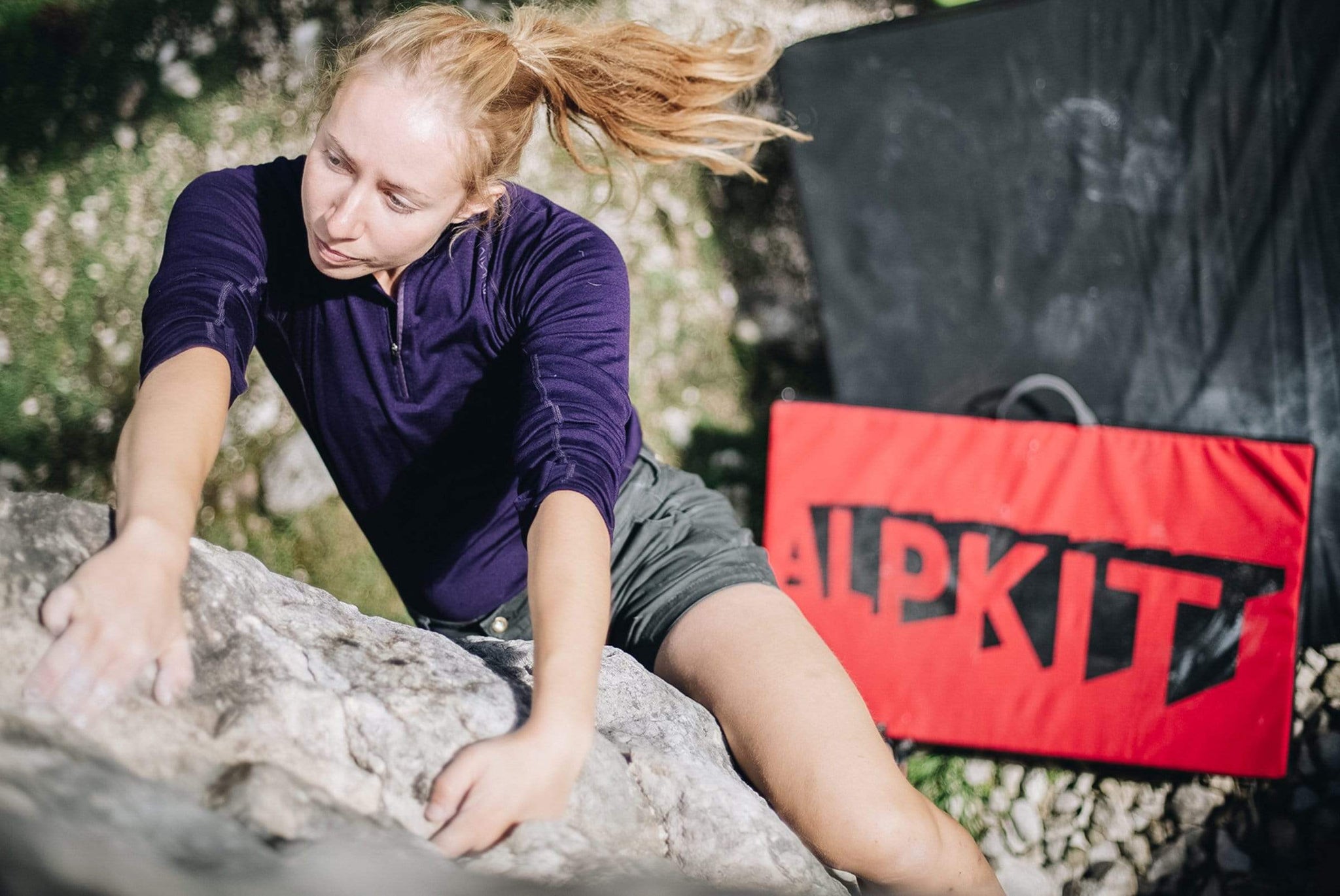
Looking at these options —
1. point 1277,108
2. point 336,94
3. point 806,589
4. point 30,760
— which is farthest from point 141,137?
point 1277,108

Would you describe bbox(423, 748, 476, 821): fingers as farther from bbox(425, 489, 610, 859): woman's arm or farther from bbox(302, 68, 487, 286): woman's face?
bbox(302, 68, 487, 286): woman's face

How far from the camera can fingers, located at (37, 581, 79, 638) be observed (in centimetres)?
142

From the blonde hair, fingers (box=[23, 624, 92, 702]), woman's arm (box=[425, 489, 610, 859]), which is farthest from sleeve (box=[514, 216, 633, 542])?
fingers (box=[23, 624, 92, 702])

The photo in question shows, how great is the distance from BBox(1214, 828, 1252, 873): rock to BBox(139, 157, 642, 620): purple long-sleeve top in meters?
2.46

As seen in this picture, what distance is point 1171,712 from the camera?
331 centimetres

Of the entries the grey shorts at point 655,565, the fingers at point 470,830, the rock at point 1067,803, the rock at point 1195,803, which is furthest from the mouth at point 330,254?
the rock at point 1195,803

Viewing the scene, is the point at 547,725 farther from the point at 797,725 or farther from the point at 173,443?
the point at 173,443

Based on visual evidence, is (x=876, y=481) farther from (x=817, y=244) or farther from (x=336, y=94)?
(x=336, y=94)

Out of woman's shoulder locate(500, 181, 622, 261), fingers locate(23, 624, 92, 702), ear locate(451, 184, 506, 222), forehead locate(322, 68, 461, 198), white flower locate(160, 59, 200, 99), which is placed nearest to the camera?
fingers locate(23, 624, 92, 702)

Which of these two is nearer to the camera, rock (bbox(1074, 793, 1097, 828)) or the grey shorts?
the grey shorts

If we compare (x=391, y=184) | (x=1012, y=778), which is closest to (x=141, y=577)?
(x=391, y=184)

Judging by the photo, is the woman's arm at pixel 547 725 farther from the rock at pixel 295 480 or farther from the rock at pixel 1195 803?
the rock at pixel 1195 803

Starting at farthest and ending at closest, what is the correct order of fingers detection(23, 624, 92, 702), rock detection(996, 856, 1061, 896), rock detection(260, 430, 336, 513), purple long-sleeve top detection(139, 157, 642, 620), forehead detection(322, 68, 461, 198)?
rock detection(260, 430, 336, 513)
rock detection(996, 856, 1061, 896)
purple long-sleeve top detection(139, 157, 642, 620)
forehead detection(322, 68, 461, 198)
fingers detection(23, 624, 92, 702)

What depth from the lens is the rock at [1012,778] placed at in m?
3.45
